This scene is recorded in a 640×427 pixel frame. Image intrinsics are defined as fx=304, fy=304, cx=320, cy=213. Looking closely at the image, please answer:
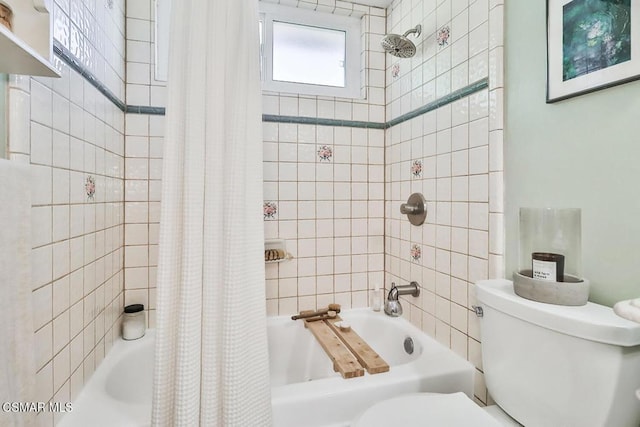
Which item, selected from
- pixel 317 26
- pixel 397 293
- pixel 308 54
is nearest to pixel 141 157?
pixel 308 54

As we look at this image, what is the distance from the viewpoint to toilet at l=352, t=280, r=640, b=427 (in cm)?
67

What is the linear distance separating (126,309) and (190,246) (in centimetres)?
98

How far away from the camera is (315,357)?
172 centimetres

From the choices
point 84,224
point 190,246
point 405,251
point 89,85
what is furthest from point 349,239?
point 89,85

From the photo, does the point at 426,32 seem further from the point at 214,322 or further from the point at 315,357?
the point at 315,357

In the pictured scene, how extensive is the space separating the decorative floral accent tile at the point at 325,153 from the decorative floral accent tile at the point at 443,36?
77 cm

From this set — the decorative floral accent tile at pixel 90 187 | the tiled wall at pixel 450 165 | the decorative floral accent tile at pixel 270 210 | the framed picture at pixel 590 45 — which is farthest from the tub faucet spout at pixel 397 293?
the decorative floral accent tile at pixel 90 187

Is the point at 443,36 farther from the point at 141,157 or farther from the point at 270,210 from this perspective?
the point at 141,157

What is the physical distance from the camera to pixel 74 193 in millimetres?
1028

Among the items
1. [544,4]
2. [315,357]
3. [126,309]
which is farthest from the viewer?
[315,357]

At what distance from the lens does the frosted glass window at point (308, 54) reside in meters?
1.86

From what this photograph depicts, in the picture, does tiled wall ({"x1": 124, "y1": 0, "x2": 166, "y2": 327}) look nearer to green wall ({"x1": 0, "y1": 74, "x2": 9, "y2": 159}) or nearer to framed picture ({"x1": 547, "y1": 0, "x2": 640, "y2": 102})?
green wall ({"x1": 0, "y1": 74, "x2": 9, "y2": 159})

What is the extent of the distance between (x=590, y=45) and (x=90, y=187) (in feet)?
5.59

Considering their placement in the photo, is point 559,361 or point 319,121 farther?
point 319,121
